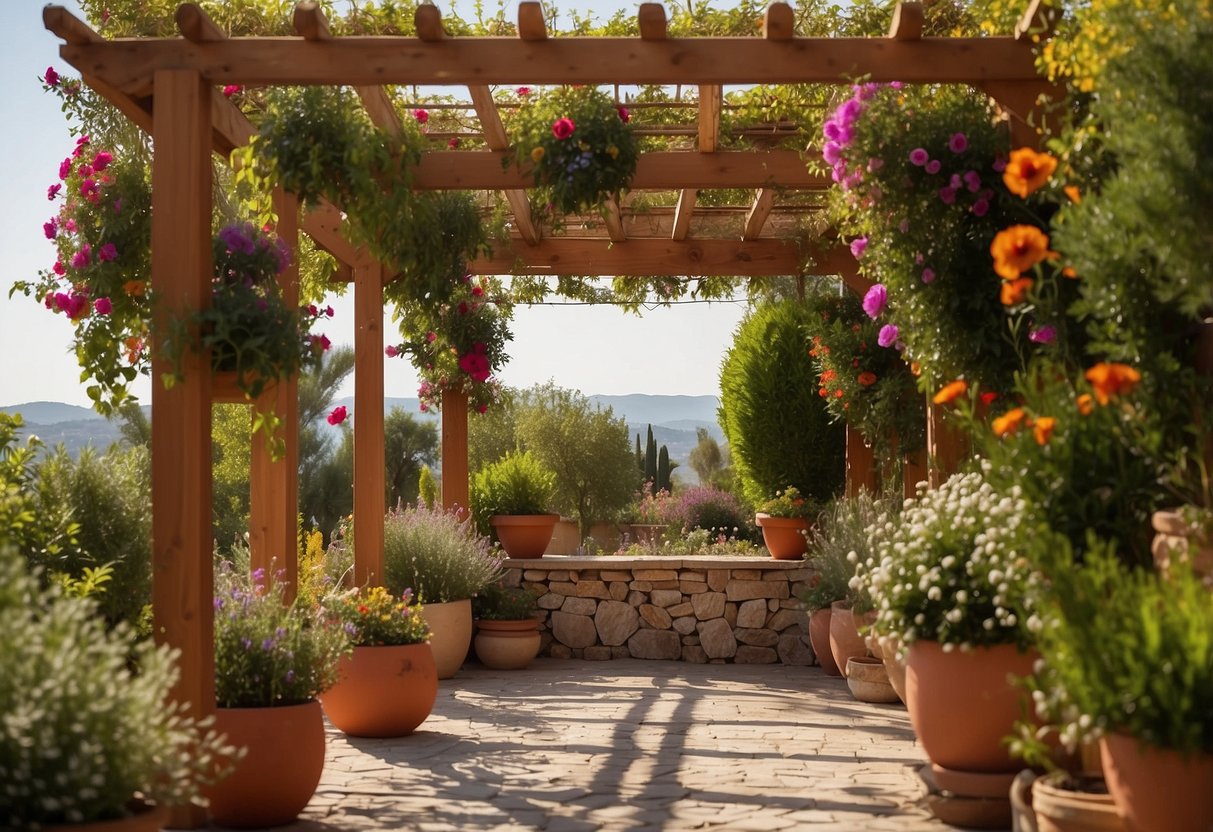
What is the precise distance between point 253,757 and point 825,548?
4.34 meters

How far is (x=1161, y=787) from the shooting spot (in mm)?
2920

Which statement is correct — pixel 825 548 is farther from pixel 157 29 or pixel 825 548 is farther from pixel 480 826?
pixel 157 29

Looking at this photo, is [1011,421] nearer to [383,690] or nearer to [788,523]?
[383,690]

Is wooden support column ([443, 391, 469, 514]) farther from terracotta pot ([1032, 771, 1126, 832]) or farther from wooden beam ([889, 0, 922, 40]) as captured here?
terracotta pot ([1032, 771, 1126, 832])

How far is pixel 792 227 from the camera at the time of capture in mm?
9062

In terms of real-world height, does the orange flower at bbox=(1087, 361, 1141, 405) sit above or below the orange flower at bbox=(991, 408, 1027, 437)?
above

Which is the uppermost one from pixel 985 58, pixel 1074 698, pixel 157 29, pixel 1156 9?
pixel 157 29

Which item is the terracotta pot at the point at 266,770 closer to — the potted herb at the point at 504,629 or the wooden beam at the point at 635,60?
the wooden beam at the point at 635,60

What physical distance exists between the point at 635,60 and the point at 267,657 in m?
2.56

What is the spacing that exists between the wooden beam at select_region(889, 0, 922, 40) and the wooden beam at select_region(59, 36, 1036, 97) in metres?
0.03

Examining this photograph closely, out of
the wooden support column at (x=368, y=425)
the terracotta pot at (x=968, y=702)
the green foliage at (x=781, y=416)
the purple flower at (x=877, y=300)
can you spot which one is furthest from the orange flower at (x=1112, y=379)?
the green foliage at (x=781, y=416)

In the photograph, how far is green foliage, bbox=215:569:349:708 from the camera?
4.50m

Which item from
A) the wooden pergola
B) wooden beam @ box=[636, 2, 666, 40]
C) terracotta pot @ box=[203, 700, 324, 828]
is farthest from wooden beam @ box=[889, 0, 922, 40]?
terracotta pot @ box=[203, 700, 324, 828]

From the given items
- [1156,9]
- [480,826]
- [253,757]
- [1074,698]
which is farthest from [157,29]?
[1074,698]
